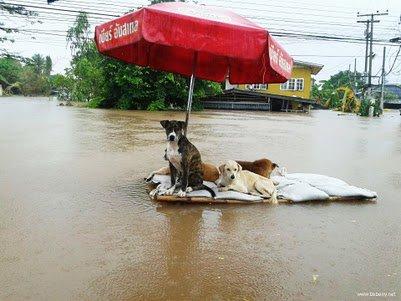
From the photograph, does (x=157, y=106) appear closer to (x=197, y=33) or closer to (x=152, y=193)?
(x=152, y=193)

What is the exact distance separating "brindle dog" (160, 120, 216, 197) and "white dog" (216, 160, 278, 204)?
278mm

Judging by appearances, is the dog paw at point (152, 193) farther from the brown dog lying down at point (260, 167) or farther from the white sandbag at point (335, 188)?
the white sandbag at point (335, 188)

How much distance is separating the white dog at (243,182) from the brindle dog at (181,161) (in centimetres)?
28

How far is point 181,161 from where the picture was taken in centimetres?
520

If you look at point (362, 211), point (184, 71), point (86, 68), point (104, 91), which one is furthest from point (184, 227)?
point (86, 68)

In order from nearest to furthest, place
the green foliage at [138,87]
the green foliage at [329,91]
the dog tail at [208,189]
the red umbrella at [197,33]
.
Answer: the red umbrella at [197,33] < the dog tail at [208,189] < the green foliage at [138,87] < the green foliage at [329,91]

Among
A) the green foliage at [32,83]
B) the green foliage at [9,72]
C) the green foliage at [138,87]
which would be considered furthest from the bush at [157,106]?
the green foliage at [9,72]

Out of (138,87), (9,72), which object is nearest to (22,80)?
(9,72)

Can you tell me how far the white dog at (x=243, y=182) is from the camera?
5414mm

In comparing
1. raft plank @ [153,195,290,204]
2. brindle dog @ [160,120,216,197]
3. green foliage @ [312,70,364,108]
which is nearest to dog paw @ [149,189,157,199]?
raft plank @ [153,195,290,204]

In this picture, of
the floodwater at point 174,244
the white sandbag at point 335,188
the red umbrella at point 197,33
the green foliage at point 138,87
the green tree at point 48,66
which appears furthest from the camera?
the green tree at point 48,66

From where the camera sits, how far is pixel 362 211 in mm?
5238

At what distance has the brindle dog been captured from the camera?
512 centimetres

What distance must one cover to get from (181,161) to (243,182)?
102cm
